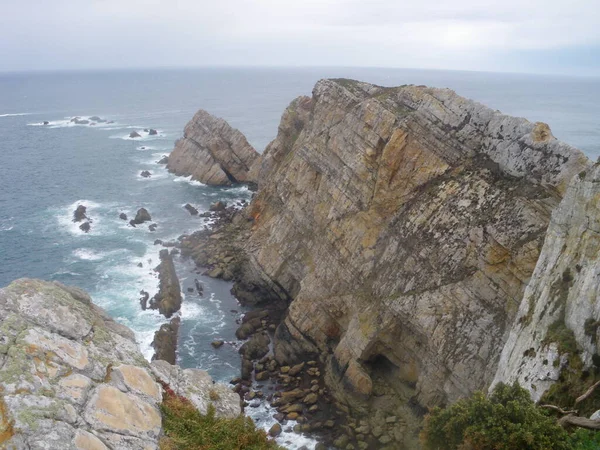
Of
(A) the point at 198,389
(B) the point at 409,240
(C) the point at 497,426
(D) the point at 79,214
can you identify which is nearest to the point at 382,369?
(B) the point at 409,240

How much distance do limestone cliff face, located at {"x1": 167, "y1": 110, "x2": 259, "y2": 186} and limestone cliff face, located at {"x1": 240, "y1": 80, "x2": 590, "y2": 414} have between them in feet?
131

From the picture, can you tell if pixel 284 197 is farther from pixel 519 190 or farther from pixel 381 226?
pixel 519 190

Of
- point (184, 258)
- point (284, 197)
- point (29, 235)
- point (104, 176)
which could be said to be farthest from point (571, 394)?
point (104, 176)

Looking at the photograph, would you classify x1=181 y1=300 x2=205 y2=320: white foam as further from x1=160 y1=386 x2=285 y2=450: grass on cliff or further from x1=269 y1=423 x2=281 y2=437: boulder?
x1=160 y1=386 x2=285 y2=450: grass on cliff

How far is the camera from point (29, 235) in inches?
2872

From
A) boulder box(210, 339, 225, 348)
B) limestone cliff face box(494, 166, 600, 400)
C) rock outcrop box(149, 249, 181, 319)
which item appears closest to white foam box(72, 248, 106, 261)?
rock outcrop box(149, 249, 181, 319)

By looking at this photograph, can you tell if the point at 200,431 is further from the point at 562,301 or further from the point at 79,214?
the point at 79,214

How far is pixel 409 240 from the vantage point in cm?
4178

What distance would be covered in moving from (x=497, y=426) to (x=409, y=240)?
23192 mm

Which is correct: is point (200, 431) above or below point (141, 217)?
above

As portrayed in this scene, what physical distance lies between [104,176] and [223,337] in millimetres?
67236

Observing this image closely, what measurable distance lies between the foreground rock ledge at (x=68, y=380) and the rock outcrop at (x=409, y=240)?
23.2m

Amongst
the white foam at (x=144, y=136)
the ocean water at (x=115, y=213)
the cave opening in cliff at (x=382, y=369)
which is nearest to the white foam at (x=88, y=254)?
the ocean water at (x=115, y=213)

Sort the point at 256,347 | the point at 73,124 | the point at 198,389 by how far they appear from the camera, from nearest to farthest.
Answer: the point at 198,389 → the point at 256,347 → the point at 73,124
